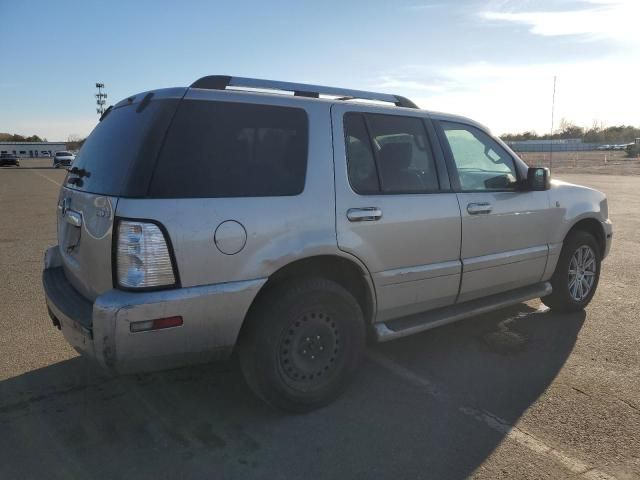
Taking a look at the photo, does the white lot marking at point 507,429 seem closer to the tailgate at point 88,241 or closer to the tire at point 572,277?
the tire at point 572,277

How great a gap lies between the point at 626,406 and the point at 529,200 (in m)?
1.83

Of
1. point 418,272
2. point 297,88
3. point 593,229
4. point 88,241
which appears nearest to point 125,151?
point 88,241

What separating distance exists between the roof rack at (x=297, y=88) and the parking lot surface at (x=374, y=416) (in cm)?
204

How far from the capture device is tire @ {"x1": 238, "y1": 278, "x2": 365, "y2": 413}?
303 centimetres

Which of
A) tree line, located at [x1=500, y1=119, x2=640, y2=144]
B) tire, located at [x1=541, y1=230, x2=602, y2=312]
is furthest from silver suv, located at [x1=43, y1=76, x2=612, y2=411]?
tree line, located at [x1=500, y1=119, x2=640, y2=144]

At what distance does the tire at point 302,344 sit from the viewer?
303 centimetres

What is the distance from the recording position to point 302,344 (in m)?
3.23

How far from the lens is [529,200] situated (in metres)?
4.46

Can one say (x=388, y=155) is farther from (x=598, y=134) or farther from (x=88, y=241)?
(x=598, y=134)

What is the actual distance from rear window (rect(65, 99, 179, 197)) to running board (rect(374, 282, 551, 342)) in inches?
73.8

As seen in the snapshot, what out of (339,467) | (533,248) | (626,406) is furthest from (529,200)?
(339,467)

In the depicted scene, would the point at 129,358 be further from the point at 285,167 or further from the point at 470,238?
the point at 470,238

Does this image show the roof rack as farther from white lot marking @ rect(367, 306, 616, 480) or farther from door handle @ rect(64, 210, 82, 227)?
white lot marking @ rect(367, 306, 616, 480)

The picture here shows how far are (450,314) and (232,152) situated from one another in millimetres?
2109
